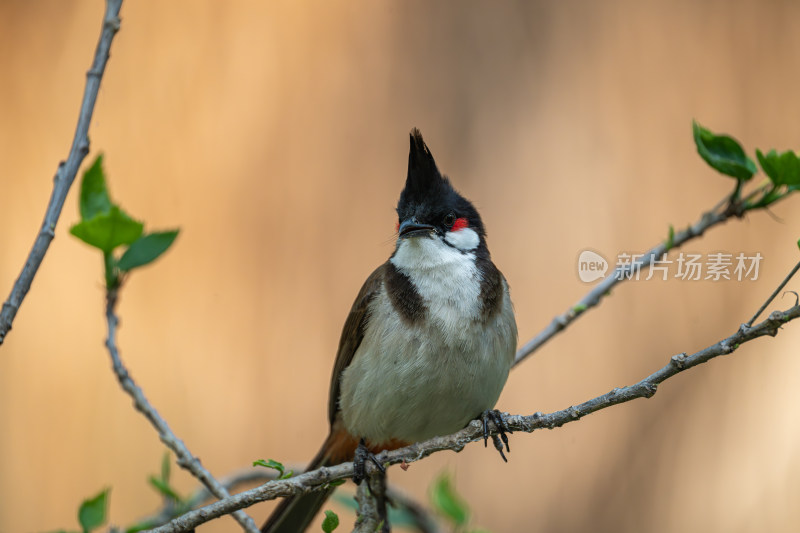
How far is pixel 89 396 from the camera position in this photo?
132 inches

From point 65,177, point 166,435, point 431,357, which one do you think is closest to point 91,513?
point 166,435

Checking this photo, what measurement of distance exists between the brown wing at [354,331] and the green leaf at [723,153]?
1080mm

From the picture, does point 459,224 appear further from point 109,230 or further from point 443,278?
point 109,230

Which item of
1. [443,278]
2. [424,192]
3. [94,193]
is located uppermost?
[424,192]

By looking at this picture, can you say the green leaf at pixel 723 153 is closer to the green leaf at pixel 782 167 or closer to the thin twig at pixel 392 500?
the green leaf at pixel 782 167

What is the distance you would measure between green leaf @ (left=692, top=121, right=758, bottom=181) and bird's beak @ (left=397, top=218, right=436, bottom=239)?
869 millimetres

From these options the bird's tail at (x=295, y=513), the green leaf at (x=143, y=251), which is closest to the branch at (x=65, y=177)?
the green leaf at (x=143, y=251)

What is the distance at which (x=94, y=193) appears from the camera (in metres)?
1.65

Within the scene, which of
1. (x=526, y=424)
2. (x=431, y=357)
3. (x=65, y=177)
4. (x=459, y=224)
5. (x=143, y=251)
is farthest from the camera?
(x=459, y=224)

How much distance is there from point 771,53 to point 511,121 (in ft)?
3.59

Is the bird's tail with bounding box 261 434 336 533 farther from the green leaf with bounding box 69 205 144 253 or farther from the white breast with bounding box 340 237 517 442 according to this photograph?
the green leaf with bounding box 69 205 144 253

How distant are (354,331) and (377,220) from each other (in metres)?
0.99

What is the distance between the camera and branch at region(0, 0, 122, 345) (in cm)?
130

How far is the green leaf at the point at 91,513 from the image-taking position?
61.1 inches
